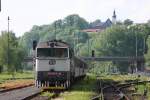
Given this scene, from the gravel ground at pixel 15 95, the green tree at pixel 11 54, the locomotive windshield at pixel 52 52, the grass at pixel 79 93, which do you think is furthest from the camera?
the green tree at pixel 11 54

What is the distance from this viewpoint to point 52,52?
38.6 metres

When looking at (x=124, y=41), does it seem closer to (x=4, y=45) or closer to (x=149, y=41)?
(x=149, y=41)

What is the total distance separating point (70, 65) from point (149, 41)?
119 m

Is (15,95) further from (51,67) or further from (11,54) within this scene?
(11,54)

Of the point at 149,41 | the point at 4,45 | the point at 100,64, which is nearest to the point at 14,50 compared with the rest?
the point at 4,45

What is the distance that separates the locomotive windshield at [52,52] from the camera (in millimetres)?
38500

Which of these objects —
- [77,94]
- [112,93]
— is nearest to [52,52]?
[112,93]

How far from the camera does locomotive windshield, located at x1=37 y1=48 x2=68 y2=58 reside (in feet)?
126

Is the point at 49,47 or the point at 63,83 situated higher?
the point at 49,47

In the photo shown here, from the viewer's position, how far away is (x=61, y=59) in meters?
38.5

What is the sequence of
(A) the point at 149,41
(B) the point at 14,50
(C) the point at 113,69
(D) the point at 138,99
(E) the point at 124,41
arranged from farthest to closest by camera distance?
(E) the point at 124,41 < (C) the point at 113,69 < (A) the point at 149,41 < (B) the point at 14,50 < (D) the point at 138,99

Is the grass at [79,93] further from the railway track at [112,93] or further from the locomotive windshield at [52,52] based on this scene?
the locomotive windshield at [52,52]

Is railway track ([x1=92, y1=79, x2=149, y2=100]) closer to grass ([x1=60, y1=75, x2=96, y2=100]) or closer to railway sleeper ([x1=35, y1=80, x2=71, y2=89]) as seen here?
grass ([x1=60, y1=75, x2=96, y2=100])

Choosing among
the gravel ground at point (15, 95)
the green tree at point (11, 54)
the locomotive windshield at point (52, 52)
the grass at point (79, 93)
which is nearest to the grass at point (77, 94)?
the grass at point (79, 93)
